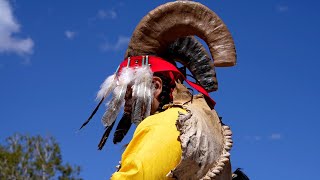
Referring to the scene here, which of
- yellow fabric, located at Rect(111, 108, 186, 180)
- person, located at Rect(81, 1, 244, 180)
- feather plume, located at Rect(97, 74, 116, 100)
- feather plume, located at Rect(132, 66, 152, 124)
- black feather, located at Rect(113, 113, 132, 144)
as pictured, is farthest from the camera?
black feather, located at Rect(113, 113, 132, 144)

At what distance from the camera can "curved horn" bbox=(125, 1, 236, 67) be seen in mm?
2803

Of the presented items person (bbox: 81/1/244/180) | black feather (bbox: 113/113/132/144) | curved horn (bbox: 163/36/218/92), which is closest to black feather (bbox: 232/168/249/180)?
person (bbox: 81/1/244/180)

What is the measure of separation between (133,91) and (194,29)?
448 millimetres

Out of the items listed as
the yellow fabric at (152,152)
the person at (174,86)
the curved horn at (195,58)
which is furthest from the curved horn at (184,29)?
the yellow fabric at (152,152)

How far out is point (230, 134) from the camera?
269cm

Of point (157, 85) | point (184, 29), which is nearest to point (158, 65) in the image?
point (157, 85)

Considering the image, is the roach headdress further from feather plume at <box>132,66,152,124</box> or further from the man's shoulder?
the man's shoulder

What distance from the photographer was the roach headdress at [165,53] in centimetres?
280

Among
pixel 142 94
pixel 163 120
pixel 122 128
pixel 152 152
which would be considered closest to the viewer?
pixel 152 152

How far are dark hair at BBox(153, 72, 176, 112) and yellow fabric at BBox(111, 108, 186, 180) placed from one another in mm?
378

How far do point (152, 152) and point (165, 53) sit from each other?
33.4 inches

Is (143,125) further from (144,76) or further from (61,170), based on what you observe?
(61,170)

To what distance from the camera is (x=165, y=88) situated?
2846 millimetres

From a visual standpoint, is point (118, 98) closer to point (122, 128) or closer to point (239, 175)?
point (122, 128)
